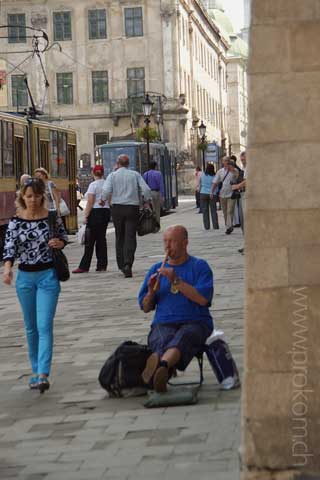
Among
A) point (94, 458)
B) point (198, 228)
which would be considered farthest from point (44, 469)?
point (198, 228)

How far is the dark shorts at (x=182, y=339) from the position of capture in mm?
9282

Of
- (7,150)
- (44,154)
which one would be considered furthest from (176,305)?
(44,154)

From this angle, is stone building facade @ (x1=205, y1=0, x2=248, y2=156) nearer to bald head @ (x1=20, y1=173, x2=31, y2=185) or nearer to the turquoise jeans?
bald head @ (x1=20, y1=173, x2=31, y2=185)

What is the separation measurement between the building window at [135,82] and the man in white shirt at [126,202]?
193 feet

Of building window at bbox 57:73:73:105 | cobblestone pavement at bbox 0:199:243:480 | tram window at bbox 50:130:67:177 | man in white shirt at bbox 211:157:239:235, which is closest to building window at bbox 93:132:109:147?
building window at bbox 57:73:73:105

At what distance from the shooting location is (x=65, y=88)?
79375mm

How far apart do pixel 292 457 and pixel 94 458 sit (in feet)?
4.88

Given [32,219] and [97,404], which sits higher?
[32,219]

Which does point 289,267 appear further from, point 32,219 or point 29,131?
point 29,131

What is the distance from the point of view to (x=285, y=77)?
613 centimetres

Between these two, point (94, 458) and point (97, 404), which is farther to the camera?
point (97, 404)

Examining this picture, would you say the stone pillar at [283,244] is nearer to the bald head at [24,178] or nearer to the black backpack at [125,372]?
the black backpack at [125,372]

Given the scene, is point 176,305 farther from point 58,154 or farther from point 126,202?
point 58,154

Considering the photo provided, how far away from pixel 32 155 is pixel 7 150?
7.05 feet
